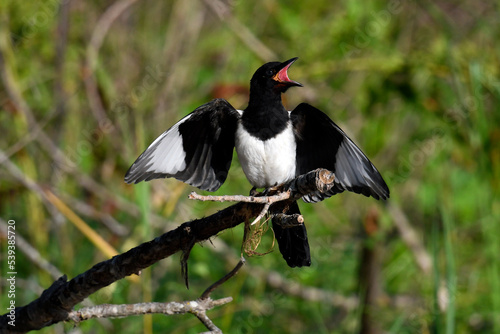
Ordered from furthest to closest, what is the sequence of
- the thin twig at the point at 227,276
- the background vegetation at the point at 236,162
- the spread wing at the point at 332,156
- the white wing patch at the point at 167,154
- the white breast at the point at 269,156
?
the background vegetation at the point at 236,162 < the white breast at the point at 269,156 < the white wing patch at the point at 167,154 < the spread wing at the point at 332,156 < the thin twig at the point at 227,276

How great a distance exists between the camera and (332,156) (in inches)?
102

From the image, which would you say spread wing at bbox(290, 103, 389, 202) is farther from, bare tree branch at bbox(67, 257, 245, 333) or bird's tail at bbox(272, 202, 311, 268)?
bare tree branch at bbox(67, 257, 245, 333)

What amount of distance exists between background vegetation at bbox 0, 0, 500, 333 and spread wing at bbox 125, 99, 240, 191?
74 cm

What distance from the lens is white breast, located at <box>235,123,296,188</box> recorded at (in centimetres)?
266

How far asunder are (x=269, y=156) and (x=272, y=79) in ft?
1.31

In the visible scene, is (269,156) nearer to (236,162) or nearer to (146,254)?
(146,254)

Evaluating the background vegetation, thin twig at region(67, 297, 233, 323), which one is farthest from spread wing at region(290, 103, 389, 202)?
the background vegetation

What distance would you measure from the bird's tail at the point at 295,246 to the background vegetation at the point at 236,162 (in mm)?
1015

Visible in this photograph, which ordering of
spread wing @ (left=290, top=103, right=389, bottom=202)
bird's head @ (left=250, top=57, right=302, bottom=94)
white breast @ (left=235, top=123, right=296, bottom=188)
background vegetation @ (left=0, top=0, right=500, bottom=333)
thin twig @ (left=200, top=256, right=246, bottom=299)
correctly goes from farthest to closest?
background vegetation @ (left=0, top=0, right=500, bottom=333), bird's head @ (left=250, top=57, right=302, bottom=94), white breast @ (left=235, top=123, right=296, bottom=188), spread wing @ (left=290, top=103, right=389, bottom=202), thin twig @ (left=200, top=256, right=246, bottom=299)

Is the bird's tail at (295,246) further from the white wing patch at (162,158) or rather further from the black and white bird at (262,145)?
the white wing patch at (162,158)

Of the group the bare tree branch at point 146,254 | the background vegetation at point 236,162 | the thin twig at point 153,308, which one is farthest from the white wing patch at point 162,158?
the background vegetation at point 236,162

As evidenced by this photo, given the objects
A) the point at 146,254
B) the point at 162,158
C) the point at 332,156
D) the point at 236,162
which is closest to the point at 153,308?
the point at 146,254

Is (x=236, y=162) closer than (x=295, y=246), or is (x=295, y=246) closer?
(x=295, y=246)

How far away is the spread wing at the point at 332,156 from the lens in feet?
7.43
